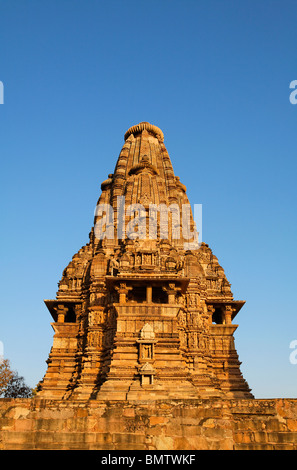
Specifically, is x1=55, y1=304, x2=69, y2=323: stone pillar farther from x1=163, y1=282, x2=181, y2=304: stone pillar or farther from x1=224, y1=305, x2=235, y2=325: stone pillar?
x1=224, y1=305, x2=235, y2=325: stone pillar

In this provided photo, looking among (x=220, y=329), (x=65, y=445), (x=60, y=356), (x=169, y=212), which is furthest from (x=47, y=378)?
(x=65, y=445)

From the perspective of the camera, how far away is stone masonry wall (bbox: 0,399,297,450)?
7367mm

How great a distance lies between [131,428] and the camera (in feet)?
24.7

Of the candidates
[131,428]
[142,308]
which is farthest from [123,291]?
[131,428]

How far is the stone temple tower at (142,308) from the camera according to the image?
18.5 meters

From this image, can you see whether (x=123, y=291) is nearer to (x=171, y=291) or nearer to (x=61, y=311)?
(x=171, y=291)

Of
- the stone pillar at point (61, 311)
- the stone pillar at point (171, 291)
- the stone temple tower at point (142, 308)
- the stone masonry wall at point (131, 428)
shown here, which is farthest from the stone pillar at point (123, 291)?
the stone masonry wall at point (131, 428)

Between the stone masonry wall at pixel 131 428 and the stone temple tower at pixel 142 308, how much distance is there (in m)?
9.94

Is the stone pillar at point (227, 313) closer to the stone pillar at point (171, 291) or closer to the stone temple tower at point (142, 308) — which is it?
the stone temple tower at point (142, 308)

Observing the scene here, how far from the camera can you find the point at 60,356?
21.9m

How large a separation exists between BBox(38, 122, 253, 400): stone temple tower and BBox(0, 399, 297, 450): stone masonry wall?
994 cm

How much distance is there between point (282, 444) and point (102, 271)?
16.4 m

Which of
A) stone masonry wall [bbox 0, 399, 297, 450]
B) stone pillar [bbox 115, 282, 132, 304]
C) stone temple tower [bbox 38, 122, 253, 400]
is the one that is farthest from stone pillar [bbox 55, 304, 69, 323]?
stone masonry wall [bbox 0, 399, 297, 450]

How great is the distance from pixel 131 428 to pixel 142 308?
470 inches
